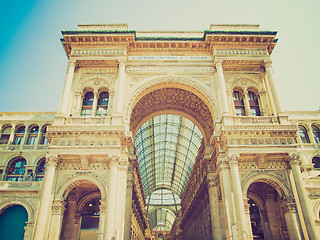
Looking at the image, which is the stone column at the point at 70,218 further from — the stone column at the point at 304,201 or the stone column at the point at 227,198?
the stone column at the point at 304,201

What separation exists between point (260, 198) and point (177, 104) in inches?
508

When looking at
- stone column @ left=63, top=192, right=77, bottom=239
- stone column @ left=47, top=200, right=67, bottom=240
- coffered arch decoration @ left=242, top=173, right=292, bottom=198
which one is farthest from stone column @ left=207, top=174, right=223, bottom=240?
stone column @ left=47, top=200, right=67, bottom=240

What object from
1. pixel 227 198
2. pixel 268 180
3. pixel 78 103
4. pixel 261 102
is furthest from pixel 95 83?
pixel 268 180

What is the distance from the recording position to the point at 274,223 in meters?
22.4

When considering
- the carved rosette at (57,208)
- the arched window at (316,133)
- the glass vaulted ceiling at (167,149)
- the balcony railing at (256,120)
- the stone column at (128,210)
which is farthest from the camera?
the glass vaulted ceiling at (167,149)

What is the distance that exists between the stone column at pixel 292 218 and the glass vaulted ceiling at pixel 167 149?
21818 mm

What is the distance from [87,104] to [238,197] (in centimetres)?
1566

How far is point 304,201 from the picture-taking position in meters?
18.4

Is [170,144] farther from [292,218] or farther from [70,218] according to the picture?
[292,218]

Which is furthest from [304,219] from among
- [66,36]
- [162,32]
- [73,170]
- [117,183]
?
[66,36]

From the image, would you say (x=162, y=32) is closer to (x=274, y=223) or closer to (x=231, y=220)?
(x=231, y=220)

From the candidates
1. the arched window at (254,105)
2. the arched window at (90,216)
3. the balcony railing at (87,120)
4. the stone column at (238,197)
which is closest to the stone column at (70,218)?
the arched window at (90,216)

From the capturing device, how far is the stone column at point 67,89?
72.4ft

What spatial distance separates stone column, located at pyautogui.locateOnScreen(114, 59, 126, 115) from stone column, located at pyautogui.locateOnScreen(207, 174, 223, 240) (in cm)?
1164
